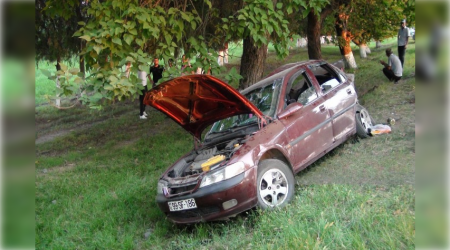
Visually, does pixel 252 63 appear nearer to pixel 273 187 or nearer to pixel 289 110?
pixel 289 110

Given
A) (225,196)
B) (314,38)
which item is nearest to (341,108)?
(225,196)

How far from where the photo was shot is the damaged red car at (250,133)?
13.8 ft

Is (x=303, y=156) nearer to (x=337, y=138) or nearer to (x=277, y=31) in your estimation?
(x=337, y=138)

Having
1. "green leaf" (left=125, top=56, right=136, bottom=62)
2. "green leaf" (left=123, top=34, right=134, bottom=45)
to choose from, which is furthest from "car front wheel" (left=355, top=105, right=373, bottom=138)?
"green leaf" (left=123, top=34, right=134, bottom=45)

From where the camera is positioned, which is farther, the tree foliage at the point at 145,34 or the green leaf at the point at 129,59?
the green leaf at the point at 129,59

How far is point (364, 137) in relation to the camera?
6.47 m

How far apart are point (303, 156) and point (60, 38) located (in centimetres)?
1087

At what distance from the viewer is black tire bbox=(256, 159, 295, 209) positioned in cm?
430

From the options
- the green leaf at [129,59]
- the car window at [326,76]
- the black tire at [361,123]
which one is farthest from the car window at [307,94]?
the green leaf at [129,59]

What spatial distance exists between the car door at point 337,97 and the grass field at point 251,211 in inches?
17.2

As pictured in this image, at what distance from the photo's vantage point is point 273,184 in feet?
14.5

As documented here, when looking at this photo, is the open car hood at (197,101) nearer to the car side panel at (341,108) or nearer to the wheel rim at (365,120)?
the car side panel at (341,108)

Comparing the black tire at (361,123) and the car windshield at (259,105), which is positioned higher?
the car windshield at (259,105)

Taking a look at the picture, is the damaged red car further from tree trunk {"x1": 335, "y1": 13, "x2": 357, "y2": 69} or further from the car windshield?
tree trunk {"x1": 335, "y1": 13, "x2": 357, "y2": 69}
